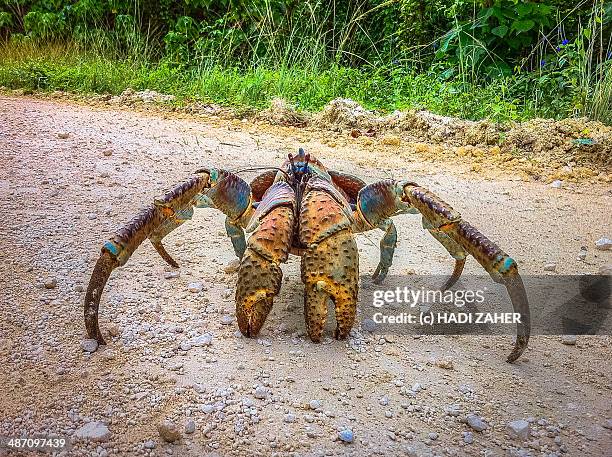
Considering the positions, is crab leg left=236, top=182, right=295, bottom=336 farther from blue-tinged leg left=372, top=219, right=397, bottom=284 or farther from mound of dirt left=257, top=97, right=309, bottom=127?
mound of dirt left=257, top=97, right=309, bottom=127

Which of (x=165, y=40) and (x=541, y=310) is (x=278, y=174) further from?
(x=165, y=40)

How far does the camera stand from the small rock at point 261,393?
2.13m

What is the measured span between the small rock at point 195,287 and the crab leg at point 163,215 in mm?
241

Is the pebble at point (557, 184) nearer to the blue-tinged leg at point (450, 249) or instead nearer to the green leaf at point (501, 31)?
the blue-tinged leg at point (450, 249)

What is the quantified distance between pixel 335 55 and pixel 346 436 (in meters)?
7.35

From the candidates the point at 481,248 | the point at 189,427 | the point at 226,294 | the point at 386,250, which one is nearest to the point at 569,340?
the point at 481,248

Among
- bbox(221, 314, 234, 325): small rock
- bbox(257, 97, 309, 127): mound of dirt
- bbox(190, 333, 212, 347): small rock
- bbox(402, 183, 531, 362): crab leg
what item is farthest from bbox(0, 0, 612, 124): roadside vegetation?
bbox(190, 333, 212, 347): small rock

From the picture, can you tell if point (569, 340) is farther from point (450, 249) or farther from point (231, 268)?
point (231, 268)

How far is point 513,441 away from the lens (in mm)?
1969

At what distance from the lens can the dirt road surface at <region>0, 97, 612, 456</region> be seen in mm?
1956

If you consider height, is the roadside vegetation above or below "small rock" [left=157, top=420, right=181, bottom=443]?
above

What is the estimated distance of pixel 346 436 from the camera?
1.93 meters

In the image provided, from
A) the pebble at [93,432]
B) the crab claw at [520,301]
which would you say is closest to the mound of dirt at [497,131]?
the crab claw at [520,301]

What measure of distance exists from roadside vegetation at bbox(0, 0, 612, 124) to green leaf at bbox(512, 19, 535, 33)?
1 centimetres
